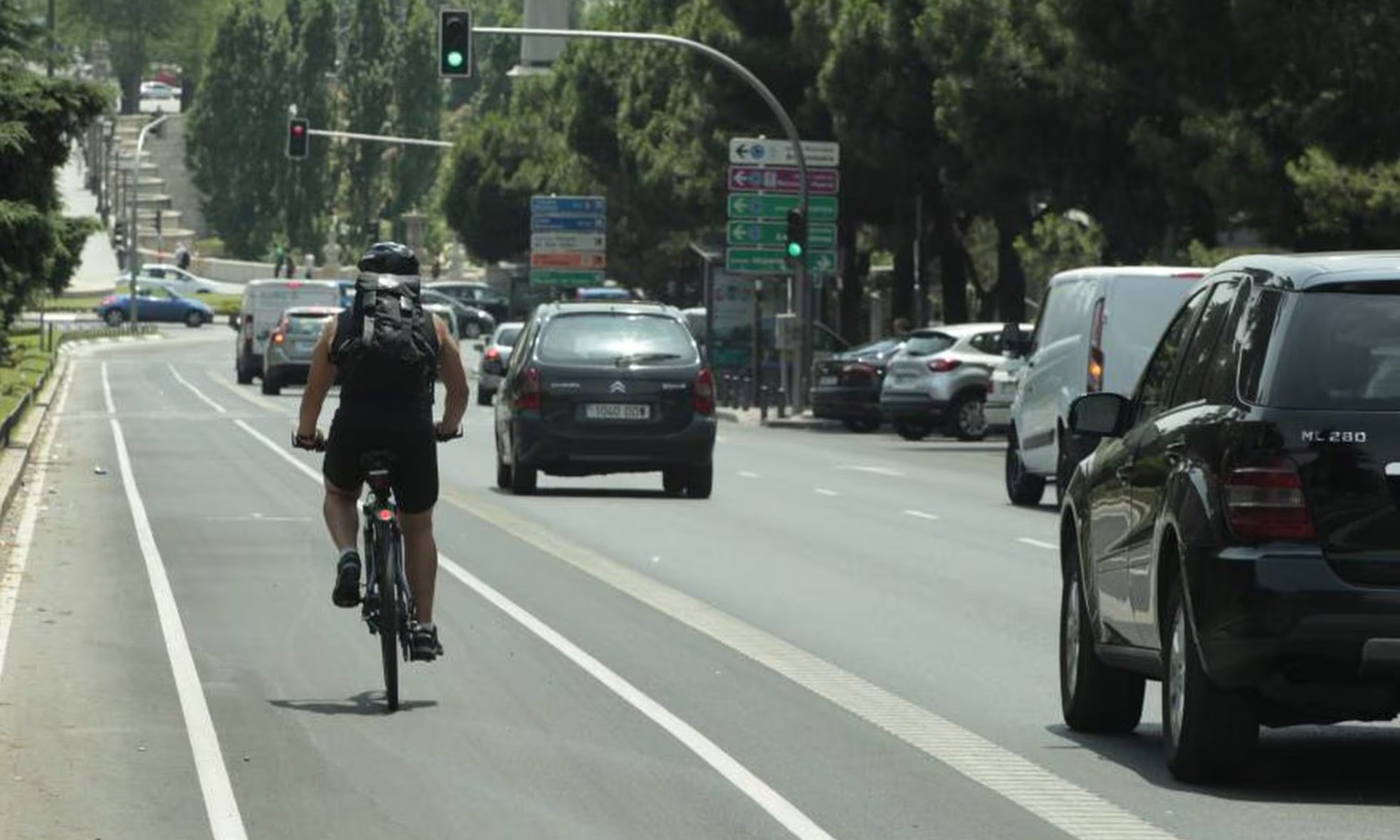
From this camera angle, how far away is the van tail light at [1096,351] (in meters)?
26.2

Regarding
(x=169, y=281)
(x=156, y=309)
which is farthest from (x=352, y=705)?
(x=169, y=281)

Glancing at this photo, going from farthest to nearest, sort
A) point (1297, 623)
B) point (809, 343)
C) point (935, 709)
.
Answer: point (809, 343), point (935, 709), point (1297, 623)

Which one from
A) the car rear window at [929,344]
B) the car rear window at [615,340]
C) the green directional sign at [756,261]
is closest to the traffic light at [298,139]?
the green directional sign at [756,261]

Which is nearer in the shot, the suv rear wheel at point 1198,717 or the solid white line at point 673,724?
the solid white line at point 673,724

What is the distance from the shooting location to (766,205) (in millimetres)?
56406

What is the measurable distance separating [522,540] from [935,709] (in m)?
9.78

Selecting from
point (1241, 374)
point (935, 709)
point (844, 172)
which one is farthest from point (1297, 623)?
point (844, 172)

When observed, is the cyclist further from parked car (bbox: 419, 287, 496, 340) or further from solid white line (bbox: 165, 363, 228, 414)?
parked car (bbox: 419, 287, 496, 340)

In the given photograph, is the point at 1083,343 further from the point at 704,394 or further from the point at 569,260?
the point at 569,260

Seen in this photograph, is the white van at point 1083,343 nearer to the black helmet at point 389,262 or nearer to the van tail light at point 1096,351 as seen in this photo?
the van tail light at point 1096,351

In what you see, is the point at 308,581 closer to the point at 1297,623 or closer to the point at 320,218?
the point at 1297,623

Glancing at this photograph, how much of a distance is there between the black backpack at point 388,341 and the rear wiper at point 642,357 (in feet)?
50.1

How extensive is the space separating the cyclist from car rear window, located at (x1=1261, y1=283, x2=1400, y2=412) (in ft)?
12.4

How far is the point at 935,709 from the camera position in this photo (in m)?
12.8
